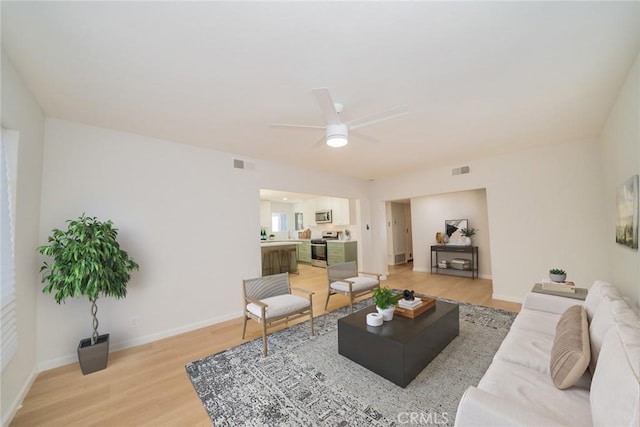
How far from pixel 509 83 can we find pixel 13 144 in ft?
13.4

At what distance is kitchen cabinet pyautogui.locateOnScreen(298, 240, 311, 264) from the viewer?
8641 mm

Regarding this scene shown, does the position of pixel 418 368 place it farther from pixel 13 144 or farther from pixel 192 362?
pixel 13 144

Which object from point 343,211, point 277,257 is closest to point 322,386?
point 277,257

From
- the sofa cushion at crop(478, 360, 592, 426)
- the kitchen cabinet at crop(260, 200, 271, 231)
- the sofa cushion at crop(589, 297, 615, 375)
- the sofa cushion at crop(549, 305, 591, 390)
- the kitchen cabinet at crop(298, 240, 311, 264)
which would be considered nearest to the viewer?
the sofa cushion at crop(478, 360, 592, 426)

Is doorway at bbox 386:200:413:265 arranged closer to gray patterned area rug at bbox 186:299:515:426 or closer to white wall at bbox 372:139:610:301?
white wall at bbox 372:139:610:301

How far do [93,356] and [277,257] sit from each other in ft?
14.4

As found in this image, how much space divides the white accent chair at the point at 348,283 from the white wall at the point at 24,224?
3.24 metres

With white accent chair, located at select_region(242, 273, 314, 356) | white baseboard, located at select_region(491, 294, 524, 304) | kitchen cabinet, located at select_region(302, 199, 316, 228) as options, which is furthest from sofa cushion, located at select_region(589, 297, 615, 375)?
kitchen cabinet, located at select_region(302, 199, 316, 228)

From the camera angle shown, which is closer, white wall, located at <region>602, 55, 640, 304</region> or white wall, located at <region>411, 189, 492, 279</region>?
white wall, located at <region>602, 55, 640, 304</region>

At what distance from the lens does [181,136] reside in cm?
319

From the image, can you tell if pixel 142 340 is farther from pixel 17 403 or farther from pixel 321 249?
pixel 321 249

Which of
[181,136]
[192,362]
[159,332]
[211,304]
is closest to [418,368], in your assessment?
[192,362]

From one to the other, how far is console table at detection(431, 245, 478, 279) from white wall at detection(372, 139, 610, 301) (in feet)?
5.00

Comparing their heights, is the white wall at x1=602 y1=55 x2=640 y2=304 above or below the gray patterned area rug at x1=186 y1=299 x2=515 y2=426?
above
